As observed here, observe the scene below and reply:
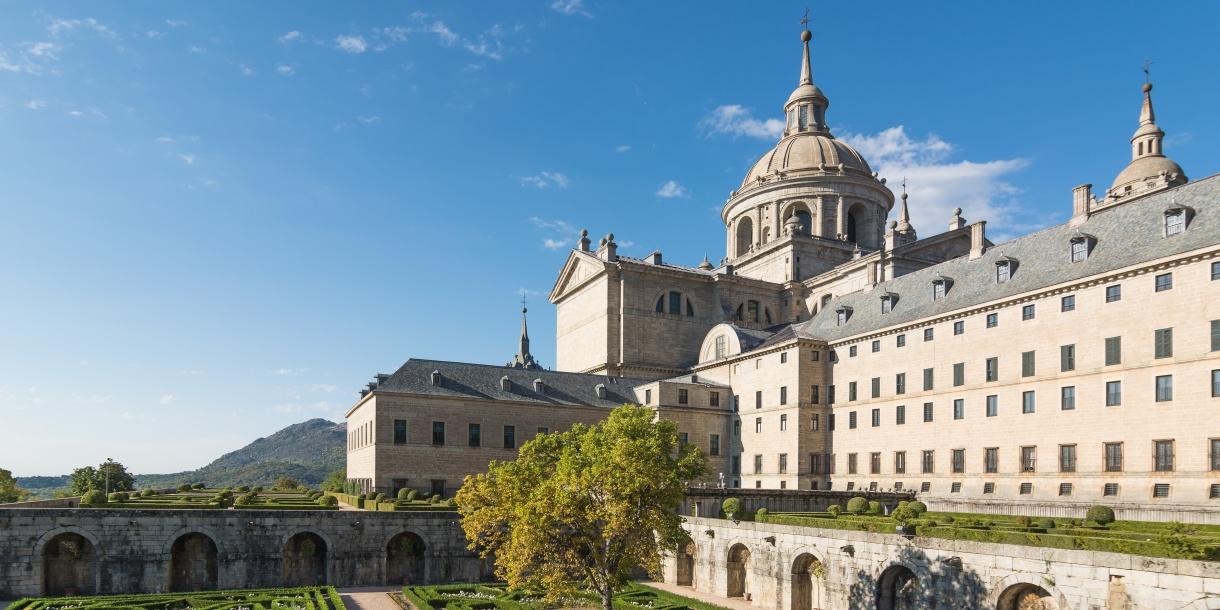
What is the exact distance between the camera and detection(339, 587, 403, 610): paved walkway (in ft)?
119

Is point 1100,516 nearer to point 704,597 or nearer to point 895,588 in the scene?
point 895,588

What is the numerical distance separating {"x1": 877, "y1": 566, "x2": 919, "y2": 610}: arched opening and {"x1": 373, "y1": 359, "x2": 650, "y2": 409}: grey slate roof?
33428 millimetres

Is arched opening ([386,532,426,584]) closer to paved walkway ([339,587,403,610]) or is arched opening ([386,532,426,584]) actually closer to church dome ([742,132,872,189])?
paved walkway ([339,587,403,610])

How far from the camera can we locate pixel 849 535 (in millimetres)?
32094

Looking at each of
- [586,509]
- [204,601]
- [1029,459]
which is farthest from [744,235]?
[204,601]

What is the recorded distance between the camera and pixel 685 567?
141ft

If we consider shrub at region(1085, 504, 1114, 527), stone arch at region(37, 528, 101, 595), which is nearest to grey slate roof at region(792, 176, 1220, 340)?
shrub at region(1085, 504, 1114, 527)

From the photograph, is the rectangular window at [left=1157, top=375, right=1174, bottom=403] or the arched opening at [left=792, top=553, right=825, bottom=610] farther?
the rectangular window at [left=1157, top=375, right=1174, bottom=403]

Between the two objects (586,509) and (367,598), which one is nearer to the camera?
(586,509)

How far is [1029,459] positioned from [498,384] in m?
34.3

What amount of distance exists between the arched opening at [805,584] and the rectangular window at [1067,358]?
18.3 meters

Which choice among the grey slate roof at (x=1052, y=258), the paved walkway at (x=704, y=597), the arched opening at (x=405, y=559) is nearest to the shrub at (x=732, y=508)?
the paved walkway at (x=704, y=597)

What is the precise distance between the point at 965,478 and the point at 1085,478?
286 inches

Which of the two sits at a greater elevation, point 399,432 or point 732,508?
point 399,432
